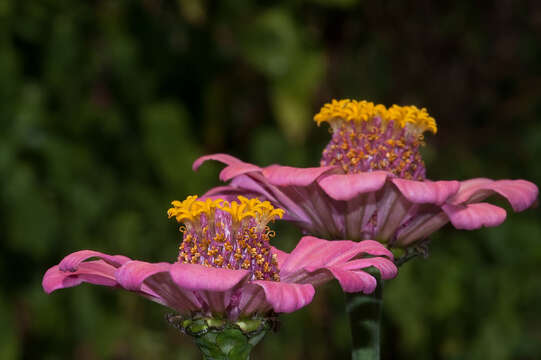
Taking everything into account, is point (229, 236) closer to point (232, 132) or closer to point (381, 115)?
point (381, 115)

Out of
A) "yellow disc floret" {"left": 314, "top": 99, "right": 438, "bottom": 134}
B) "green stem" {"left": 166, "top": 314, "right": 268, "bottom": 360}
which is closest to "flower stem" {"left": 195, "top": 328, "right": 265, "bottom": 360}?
"green stem" {"left": 166, "top": 314, "right": 268, "bottom": 360}

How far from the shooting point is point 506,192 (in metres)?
0.56

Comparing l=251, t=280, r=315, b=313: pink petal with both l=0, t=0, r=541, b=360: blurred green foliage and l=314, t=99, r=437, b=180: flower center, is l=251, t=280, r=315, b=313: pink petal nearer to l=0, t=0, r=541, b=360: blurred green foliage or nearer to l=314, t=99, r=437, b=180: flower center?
l=314, t=99, r=437, b=180: flower center

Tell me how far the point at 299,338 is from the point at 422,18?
3.57ft

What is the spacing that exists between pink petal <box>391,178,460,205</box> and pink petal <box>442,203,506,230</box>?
14 mm

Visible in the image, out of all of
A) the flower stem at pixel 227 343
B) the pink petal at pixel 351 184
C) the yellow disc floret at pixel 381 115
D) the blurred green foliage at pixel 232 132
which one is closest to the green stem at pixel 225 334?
the flower stem at pixel 227 343

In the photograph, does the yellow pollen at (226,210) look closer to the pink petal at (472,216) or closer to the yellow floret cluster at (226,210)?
the yellow floret cluster at (226,210)

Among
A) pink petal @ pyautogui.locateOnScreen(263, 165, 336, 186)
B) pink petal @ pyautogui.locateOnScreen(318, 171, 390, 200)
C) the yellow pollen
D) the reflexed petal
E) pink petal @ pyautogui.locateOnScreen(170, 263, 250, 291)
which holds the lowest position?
pink petal @ pyautogui.locateOnScreen(170, 263, 250, 291)

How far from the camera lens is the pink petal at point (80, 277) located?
1.51 feet

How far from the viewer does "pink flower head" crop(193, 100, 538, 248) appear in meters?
0.52

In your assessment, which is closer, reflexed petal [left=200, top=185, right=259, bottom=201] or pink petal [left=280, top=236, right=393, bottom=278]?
pink petal [left=280, top=236, right=393, bottom=278]

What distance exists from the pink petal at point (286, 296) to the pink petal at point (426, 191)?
116 mm

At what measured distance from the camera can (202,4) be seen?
1988mm

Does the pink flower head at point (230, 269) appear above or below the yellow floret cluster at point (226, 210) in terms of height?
below
